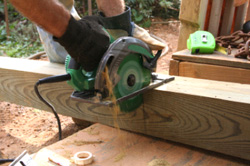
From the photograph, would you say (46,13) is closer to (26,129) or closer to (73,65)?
(73,65)

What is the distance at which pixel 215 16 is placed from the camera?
3.19 meters

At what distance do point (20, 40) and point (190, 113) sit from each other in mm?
5654

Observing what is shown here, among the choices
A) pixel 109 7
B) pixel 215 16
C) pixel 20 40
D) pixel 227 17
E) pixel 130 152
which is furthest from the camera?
pixel 20 40

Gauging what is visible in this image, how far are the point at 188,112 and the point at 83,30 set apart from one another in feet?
2.35

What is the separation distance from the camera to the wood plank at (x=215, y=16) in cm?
314

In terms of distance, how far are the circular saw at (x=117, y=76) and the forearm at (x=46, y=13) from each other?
21cm

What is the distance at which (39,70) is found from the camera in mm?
1898

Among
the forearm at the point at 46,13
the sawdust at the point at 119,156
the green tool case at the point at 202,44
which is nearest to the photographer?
the forearm at the point at 46,13

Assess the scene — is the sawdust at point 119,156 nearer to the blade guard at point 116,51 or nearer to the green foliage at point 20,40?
the blade guard at point 116,51

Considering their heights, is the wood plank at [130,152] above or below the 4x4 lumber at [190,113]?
below

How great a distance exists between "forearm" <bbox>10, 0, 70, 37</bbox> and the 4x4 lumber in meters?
0.65

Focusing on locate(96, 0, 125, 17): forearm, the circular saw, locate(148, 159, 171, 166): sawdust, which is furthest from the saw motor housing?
locate(96, 0, 125, 17): forearm

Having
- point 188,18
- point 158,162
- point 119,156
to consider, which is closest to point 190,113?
point 158,162

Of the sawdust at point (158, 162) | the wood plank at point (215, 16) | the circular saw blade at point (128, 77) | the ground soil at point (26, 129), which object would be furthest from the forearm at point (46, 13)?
the wood plank at point (215, 16)
